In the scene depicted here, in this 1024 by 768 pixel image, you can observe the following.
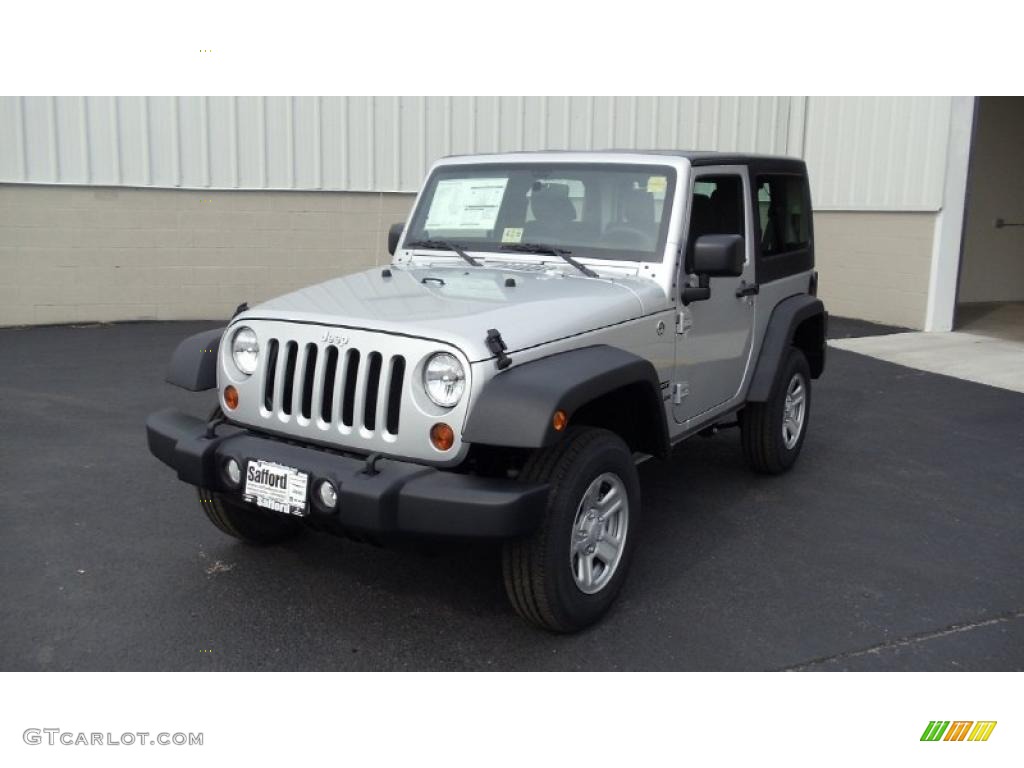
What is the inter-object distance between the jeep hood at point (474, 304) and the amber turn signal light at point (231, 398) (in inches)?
12.0

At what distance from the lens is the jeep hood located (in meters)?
3.56

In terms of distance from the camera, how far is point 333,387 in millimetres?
3631

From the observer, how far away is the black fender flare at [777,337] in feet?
17.6

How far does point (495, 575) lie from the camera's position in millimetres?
4352

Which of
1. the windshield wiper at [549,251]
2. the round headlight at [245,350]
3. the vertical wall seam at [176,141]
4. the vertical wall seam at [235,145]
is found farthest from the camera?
the vertical wall seam at [235,145]

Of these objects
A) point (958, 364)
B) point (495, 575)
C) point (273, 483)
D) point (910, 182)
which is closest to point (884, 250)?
point (910, 182)

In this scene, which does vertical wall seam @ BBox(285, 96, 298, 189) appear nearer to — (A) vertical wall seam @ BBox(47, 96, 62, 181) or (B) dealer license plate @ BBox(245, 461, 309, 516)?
(A) vertical wall seam @ BBox(47, 96, 62, 181)

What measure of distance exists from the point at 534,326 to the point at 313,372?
0.86 metres

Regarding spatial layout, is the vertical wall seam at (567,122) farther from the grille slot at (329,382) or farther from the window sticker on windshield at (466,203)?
the grille slot at (329,382)

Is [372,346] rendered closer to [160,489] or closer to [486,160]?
[486,160]

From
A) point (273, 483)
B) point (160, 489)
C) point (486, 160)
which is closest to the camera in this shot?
point (273, 483)

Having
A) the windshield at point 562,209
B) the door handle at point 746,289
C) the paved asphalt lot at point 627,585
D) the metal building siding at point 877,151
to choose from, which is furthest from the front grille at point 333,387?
the metal building siding at point 877,151

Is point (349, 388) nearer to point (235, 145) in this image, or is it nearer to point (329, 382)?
point (329, 382)

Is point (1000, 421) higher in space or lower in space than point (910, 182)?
lower
